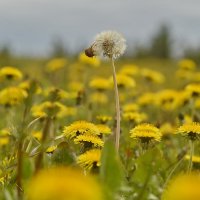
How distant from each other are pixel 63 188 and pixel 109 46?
1182 mm

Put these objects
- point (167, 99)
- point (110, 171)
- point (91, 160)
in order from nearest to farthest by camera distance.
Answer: point (110, 171) < point (91, 160) < point (167, 99)

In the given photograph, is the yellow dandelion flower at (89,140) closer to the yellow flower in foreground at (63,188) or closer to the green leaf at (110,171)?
the green leaf at (110,171)

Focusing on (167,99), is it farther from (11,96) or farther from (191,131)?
(191,131)

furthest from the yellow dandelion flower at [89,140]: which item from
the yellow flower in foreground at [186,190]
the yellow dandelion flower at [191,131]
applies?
the yellow flower in foreground at [186,190]

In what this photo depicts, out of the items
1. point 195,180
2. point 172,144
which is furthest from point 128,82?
point 195,180

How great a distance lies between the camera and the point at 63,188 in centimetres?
73

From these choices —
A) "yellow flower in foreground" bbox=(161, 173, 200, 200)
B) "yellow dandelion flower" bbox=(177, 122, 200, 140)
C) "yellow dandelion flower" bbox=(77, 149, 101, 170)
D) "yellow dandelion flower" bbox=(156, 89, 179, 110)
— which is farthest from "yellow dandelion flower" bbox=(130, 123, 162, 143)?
"yellow dandelion flower" bbox=(156, 89, 179, 110)

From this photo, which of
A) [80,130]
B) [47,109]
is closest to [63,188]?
[47,109]

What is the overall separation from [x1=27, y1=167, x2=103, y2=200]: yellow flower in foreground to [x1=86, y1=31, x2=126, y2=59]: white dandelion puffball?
3.66ft

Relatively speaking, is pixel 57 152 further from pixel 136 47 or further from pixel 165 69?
pixel 136 47

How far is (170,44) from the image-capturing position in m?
21.3

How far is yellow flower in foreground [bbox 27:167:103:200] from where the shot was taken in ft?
2.35

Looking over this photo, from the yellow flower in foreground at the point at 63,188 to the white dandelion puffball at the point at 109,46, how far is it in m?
1.11

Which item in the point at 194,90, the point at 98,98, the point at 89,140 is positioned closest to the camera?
the point at 89,140
